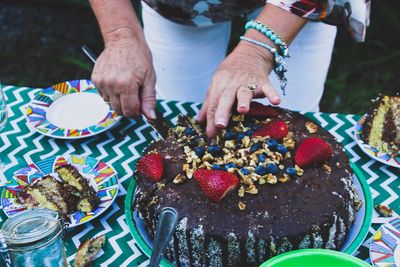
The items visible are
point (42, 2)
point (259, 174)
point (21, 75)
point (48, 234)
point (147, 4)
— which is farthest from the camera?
point (42, 2)

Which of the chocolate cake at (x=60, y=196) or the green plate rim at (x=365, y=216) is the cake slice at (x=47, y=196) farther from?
the green plate rim at (x=365, y=216)

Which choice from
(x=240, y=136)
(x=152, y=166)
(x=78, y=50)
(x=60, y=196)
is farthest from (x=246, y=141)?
(x=78, y=50)

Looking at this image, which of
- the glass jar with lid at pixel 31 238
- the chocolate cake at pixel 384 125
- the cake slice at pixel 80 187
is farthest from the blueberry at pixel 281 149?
the glass jar with lid at pixel 31 238

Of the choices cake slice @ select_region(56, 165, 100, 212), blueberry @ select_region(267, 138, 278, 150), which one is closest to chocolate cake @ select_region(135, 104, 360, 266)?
blueberry @ select_region(267, 138, 278, 150)

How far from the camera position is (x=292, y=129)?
4.27ft

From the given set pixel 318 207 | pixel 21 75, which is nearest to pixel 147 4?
pixel 318 207

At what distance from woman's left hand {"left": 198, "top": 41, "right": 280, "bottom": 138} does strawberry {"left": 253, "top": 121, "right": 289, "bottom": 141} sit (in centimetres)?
7

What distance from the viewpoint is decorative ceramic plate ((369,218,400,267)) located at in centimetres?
103

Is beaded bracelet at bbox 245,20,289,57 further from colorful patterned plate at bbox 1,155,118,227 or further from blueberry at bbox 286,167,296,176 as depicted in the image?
colorful patterned plate at bbox 1,155,118,227

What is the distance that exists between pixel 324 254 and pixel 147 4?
107 cm

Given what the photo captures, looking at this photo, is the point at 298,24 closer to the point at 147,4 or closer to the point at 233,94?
the point at 233,94

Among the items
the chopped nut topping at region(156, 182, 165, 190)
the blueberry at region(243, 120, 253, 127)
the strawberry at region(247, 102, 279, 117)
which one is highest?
the strawberry at region(247, 102, 279, 117)

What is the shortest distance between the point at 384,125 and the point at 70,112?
0.94 m

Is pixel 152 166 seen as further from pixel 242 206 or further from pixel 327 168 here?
pixel 327 168
